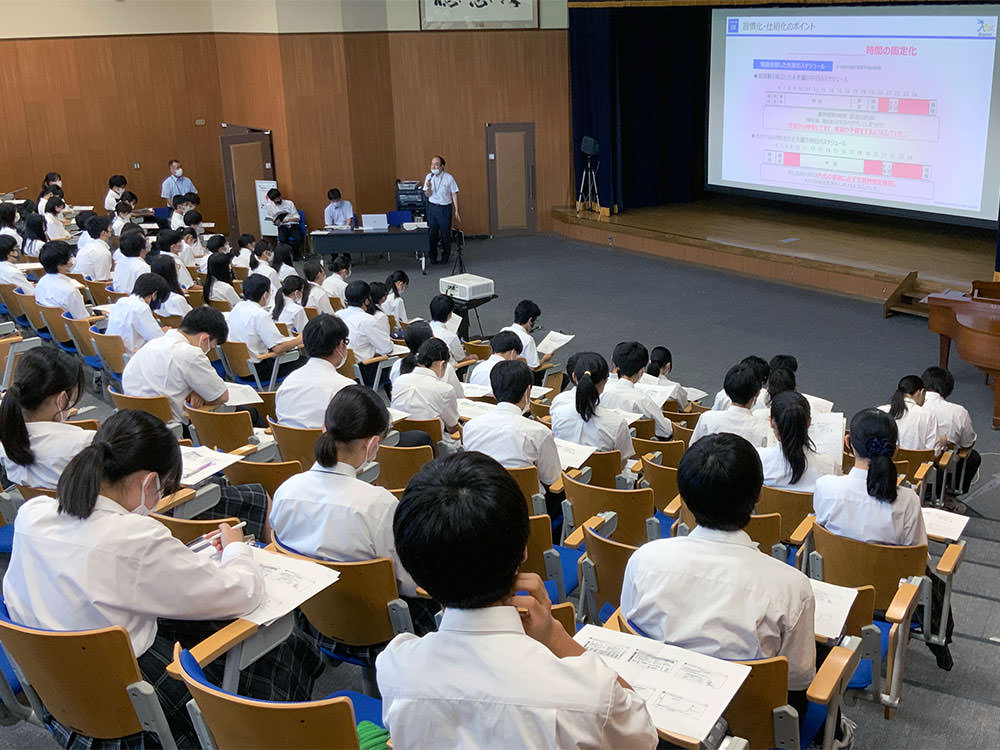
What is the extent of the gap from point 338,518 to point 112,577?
2.39ft

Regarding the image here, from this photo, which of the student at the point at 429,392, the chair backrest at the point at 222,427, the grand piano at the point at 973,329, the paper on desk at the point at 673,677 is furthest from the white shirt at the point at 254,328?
the grand piano at the point at 973,329

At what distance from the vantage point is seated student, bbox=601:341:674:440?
17.6 ft

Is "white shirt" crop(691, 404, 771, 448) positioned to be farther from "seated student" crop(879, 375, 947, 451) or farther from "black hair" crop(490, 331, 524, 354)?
"black hair" crop(490, 331, 524, 354)

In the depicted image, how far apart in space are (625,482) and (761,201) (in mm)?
10169

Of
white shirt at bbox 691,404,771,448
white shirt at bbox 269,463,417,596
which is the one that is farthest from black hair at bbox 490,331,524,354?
white shirt at bbox 269,463,417,596

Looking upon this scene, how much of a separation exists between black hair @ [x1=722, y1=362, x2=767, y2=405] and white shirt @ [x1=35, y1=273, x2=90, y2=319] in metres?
4.72

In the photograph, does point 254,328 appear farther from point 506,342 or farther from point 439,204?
point 439,204

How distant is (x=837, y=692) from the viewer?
242 cm

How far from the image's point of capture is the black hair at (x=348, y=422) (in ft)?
9.86

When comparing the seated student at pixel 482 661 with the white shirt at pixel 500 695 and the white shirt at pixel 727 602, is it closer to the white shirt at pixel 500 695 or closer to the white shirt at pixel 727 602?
the white shirt at pixel 500 695

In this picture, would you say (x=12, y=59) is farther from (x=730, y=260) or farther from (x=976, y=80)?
(x=976, y=80)

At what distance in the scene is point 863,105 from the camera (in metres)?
10.9

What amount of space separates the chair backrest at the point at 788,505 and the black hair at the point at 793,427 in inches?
5.5

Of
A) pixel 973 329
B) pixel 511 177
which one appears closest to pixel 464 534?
pixel 973 329
